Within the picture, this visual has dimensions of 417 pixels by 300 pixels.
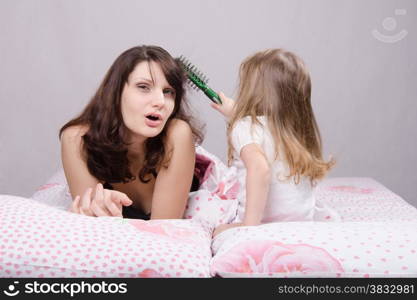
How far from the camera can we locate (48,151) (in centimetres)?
318

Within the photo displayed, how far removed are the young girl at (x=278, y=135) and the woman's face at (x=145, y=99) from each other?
0.19m

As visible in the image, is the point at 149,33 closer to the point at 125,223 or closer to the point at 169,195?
the point at 169,195

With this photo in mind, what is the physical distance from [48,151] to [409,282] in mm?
2340

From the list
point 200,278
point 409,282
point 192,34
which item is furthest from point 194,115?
point 192,34

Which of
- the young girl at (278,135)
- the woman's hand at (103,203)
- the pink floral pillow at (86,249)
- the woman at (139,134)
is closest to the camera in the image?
the pink floral pillow at (86,249)

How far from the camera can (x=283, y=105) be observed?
1.64 m

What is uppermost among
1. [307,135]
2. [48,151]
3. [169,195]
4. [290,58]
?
[290,58]

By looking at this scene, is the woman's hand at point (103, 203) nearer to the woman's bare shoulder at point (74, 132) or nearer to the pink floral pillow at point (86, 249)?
the pink floral pillow at point (86, 249)

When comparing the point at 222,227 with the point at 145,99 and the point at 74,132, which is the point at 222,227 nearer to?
the point at 145,99

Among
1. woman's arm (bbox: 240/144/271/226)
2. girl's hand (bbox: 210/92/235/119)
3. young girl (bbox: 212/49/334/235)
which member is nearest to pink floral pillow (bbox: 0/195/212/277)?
woman's arm (bbox: 240/144/271/226)

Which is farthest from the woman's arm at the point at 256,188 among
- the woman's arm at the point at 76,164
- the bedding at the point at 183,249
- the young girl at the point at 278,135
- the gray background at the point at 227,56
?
the gray background at the point at 227,56

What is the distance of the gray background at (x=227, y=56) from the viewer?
118 inches

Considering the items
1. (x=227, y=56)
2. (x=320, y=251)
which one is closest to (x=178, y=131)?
(x=320, y=251)

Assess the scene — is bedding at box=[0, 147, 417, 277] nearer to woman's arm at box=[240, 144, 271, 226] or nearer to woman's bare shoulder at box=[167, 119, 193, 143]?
woman's arm at box=[240, 144, 271, 226]
